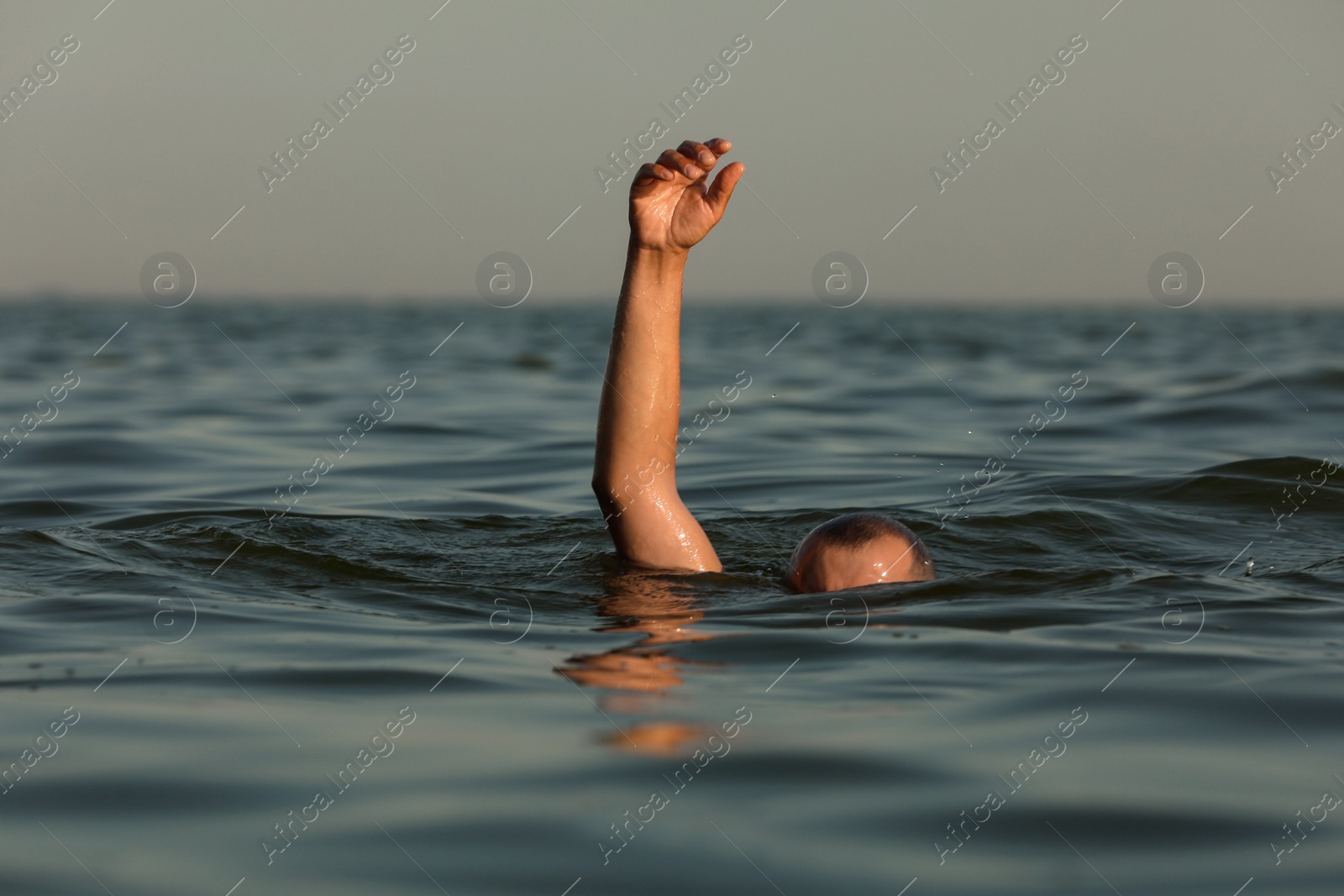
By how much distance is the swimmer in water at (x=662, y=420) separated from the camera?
4.48m

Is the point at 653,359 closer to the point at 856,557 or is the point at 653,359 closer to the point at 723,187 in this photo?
the point at 723,187

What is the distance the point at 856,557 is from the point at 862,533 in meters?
0.10

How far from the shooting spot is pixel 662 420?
468cm

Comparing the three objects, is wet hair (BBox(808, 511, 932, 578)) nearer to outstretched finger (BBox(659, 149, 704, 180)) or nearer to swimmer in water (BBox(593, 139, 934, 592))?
swimmer in water (BBox(593, 139, 934, 592))

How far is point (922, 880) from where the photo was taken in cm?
249

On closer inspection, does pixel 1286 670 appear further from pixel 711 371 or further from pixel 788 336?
pixel 788 336

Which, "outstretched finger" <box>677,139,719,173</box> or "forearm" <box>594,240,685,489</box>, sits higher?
"outstretched finger" <box>677,139,719,173</box>

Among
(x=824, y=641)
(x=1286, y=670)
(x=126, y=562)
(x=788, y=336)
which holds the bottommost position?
(x=1286, y=670)

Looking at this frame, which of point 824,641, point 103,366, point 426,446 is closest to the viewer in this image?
point 824,641

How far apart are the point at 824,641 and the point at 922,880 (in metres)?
1.56

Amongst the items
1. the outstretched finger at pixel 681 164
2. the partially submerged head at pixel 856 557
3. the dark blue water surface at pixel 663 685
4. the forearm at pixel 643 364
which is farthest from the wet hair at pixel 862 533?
the outstretched finger at pixel 681 164

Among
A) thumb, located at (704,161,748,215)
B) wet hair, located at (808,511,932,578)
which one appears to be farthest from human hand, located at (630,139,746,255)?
wet hair, located at (808,511,932,578)

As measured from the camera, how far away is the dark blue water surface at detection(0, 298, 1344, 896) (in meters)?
2.60

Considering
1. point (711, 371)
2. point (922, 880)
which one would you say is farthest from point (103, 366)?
point (922, 880)
